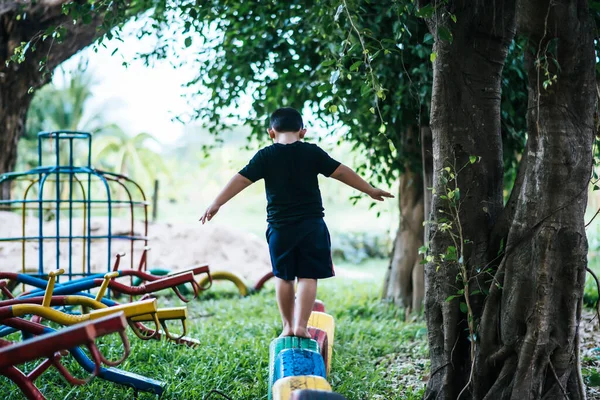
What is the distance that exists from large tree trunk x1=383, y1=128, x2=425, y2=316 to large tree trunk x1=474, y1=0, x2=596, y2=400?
123 inches

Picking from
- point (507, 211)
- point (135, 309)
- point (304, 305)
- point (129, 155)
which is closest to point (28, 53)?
point (135, 309)

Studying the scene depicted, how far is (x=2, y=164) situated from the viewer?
819 centimetres

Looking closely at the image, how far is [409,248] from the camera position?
641 cm

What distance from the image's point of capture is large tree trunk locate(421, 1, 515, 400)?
3.20 metres

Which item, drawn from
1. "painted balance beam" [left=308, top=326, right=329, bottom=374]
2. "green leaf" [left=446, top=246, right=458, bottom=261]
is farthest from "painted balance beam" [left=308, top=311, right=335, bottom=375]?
"green leaf" [left=446, top=246, right=458, bottom=261]

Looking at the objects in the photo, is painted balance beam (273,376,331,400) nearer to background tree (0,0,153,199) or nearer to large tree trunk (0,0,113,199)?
background tree (0,0,153,199)

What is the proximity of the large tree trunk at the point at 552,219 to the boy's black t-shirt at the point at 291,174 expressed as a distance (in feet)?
3.85

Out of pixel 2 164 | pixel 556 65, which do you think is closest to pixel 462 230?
pixel 556 65

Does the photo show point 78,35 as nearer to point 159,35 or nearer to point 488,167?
point 159,35

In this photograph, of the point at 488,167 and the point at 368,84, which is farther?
the point at 368,84

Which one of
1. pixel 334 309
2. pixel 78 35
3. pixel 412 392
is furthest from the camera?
pixel 78 35

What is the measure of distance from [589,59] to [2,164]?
756cm

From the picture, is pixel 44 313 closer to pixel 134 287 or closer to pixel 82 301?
pixel 82 301

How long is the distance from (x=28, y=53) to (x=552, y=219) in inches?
261
